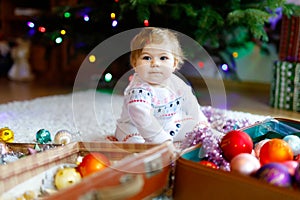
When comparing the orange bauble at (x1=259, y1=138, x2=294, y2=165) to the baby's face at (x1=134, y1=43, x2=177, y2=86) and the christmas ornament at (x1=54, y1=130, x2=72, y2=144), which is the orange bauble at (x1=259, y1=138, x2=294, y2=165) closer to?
the baby's face at (x1=134, y1=43, x2=177, y2=86)

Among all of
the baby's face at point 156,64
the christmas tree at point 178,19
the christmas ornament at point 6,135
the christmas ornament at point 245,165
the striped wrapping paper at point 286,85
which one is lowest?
the christmas ornament at point 6,135

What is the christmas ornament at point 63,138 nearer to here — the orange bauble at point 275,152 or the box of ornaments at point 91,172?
the box of ornaments at point 91,172

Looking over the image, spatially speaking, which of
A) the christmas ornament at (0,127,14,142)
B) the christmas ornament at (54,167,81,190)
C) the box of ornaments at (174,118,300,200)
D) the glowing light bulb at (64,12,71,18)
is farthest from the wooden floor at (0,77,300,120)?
the christmas ornament at (54,167,81,190)

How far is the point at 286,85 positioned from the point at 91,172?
4.47 ft

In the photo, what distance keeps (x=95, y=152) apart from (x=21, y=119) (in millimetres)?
778

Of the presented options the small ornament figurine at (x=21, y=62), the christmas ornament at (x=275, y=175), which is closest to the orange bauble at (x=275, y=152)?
the christmas ornament at (x=275, y=175)

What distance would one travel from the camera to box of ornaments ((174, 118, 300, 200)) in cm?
68

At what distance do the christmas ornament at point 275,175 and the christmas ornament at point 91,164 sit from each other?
0.90ft

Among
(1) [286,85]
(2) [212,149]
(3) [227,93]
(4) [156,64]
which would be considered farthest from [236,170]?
(3) [227,93]

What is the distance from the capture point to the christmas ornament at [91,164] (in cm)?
76

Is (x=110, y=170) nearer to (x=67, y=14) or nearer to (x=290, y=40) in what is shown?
(x=67, y=14)

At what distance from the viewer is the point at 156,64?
111 centimetres

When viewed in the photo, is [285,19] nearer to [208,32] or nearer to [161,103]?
[208,32]

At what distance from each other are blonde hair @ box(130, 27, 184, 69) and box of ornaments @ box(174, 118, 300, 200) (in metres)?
0.27
